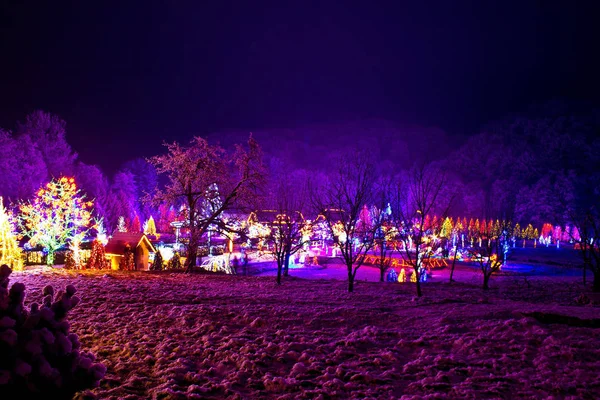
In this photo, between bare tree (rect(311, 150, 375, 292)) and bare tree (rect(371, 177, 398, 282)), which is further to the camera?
bare tree (rect(371, 177, 398, 282))

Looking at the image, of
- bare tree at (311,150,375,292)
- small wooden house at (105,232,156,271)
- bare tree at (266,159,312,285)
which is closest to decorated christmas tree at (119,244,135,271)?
small wooden house at (105,232,156,271)

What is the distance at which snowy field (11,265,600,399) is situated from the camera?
4.64 m

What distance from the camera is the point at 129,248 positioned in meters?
22.8

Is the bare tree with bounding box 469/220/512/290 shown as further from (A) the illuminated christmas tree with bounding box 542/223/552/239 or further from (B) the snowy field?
(A) the illuminated christmas tree with bounding box 542/223/552/239

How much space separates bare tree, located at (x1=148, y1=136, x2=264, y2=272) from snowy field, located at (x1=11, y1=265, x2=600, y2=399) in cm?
818

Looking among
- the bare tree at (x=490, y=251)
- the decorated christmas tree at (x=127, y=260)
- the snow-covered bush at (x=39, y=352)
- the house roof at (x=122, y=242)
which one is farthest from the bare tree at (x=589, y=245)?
the house roof at (x=122, y=242)

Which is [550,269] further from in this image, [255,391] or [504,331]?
[255,391]

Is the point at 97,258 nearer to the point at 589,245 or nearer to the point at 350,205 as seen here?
the point at 350,205

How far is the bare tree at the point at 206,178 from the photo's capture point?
18.0 m

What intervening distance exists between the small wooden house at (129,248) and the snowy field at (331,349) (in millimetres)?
13143

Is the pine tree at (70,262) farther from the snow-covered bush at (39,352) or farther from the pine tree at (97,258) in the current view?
the snow-covered bush at (39,352)

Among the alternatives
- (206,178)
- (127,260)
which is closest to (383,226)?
(206,178)

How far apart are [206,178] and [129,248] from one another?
773 centimetres

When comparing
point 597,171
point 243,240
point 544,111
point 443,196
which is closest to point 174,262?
point 243,240
